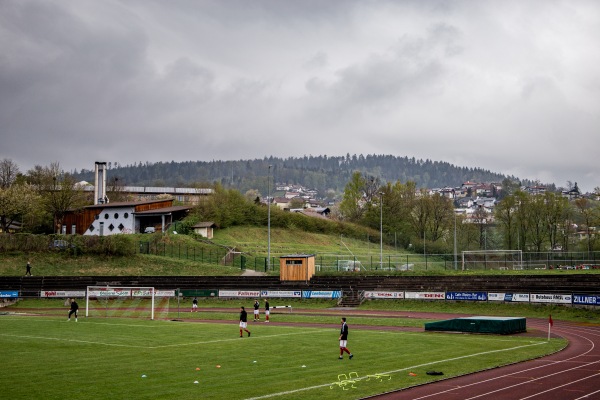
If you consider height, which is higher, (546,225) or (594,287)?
(546,225)

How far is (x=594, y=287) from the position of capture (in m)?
52.9

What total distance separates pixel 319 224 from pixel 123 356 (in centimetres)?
8944

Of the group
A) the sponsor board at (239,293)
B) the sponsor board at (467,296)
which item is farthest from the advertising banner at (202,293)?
the sponsor board at (467,296)

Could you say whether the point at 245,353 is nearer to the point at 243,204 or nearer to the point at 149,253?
the point at 149,253

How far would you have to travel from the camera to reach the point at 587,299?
165 ft

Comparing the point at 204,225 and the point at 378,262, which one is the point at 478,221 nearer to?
the point at 378,262

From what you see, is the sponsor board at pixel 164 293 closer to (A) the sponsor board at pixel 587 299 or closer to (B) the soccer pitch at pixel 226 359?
(B) the soccer pitch at pixel 226 359

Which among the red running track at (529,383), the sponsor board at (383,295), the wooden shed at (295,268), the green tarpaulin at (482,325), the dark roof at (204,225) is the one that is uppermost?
the dark roof at (204,225)

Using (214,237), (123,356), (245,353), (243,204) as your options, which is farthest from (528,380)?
(243,204)

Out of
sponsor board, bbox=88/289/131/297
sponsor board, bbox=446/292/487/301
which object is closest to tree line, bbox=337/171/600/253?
sponsor board, bbox=446/292/487/301

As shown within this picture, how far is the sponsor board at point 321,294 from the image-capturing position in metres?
63.1

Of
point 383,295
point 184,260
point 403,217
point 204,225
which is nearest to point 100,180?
point 204,225

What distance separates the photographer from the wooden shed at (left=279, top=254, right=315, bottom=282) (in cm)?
6806

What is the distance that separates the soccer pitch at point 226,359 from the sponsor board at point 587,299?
15192 mm
